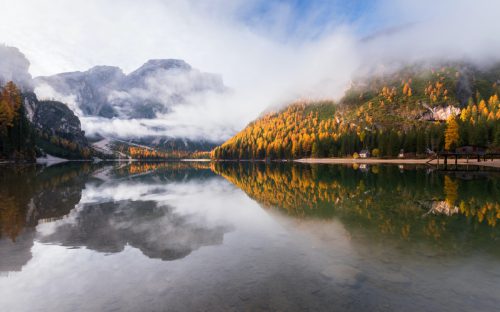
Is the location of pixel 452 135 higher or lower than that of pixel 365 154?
higher

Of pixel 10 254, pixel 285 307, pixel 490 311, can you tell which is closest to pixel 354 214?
pixel 490 311

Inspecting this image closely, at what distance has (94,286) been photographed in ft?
34.5

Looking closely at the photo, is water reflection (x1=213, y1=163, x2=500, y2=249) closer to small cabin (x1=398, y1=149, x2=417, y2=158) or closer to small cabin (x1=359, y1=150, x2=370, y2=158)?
small cabin (x1=398, y1=149, x2=417, y2=158)

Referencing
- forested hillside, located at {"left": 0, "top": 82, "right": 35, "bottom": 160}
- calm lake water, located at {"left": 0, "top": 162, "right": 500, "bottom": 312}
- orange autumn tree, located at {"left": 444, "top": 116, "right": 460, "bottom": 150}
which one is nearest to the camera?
calm lake water, located at {"left": 0, "top": 162, "right": 500, "bottom": 312}

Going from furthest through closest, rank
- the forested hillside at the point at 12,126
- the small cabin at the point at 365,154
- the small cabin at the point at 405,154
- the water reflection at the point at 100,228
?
the small cabin at the point at 365,154, the small cabin at the point at 405,154, the forested hillside at the point at 12,126, the water reflection at the point at 100,228

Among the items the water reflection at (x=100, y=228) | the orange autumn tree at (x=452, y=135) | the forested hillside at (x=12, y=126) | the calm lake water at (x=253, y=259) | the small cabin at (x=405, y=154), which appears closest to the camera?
the calm lake water at (x=253, y=259)

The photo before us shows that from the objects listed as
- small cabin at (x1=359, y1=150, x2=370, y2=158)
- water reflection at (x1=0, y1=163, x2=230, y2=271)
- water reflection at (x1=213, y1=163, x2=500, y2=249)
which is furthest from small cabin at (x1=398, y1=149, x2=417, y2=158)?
water reflection at (x1=0, y1=163, x2=230, y2=271)

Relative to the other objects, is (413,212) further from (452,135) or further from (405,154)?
(405,154)

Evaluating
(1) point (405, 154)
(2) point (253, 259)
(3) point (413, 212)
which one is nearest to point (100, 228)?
(2) point (253, 259)

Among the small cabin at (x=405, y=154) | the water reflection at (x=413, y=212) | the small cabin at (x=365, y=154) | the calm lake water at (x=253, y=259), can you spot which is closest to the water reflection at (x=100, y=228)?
the calm lake water at (x=253, y=259)

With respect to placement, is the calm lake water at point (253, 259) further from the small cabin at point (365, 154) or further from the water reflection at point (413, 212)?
the small cabin at point (365, 154)

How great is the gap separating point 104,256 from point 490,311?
1602 centimetres

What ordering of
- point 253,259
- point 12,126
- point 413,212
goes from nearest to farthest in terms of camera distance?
point 253,259 → point 413,212 → point 12,126

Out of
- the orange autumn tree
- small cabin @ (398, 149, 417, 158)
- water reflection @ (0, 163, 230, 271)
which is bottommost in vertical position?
water reflection @ (0, 163, 230, 271)
